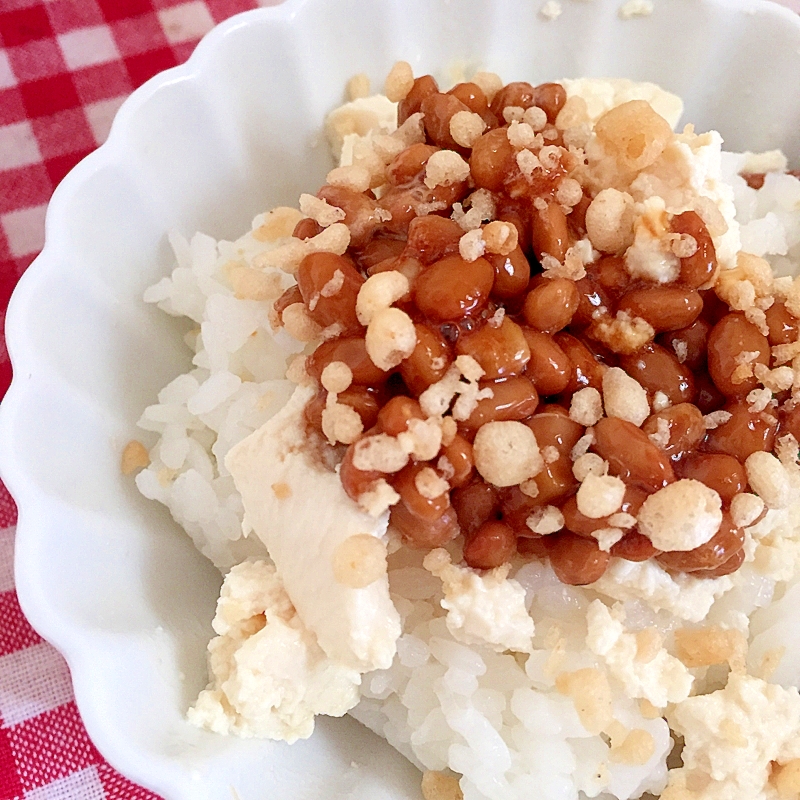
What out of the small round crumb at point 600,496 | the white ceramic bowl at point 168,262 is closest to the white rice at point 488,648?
the white ceramic bowl at point 168,262

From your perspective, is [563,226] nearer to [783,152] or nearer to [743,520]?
[743,520]

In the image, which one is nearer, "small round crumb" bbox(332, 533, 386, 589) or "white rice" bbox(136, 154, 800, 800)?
"small round crumb" bbox(332, 533, 386, 589)

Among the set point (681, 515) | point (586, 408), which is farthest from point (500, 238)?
point (681, 515)

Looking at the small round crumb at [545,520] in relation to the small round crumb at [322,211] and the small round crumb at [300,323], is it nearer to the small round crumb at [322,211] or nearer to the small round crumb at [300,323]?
the small round crumb at [300,323]

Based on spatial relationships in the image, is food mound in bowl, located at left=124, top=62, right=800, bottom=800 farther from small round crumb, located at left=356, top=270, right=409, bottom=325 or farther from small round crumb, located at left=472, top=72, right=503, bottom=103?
small round crumb, located at left=472, top=72, right=503, bottom=103

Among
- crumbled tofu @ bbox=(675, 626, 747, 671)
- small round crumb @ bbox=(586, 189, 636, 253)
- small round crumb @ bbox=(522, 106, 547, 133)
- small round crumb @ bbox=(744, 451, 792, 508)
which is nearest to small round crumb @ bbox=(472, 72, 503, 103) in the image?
small round crumb @ bbox=(522, 106, 547, 133)

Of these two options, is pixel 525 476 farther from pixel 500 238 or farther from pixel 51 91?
pixel 51 91
